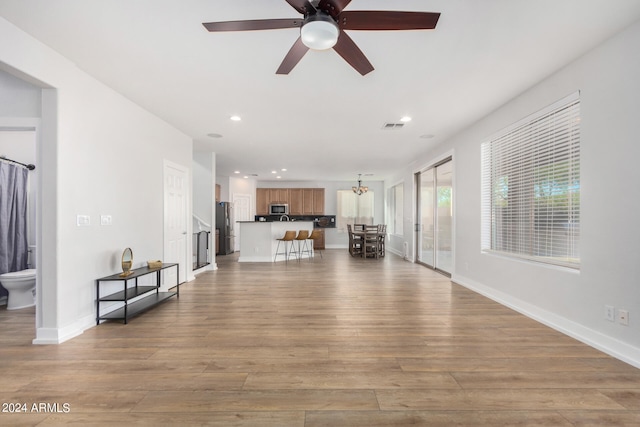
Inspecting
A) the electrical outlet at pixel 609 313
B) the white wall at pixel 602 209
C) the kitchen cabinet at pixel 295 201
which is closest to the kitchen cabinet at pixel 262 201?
the kitchen cabinet at pixel 295 201

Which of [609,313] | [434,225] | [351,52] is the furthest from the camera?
[434,225]

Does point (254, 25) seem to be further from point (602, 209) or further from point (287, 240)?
point (287, 240)

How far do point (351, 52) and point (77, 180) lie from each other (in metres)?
2.91

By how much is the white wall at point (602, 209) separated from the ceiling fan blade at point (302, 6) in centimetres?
256

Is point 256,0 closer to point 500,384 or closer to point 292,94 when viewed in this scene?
point 292,94

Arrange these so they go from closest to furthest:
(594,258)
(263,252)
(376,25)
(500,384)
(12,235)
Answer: (376,25) < (500,384) < (594,258) < (12,235) < (263,252)

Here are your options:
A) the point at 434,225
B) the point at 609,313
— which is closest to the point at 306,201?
the point at 434,225

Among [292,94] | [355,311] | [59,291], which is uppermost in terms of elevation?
[292,94]

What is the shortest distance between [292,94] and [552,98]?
→ 112 inches

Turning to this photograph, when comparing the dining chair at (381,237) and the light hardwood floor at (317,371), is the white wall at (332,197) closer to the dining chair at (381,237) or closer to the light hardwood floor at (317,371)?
the dining chair at (381,237)

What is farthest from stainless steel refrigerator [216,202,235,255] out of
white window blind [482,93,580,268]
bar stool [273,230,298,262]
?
white window blind [482,93,580,268]

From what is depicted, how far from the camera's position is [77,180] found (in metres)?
2.85

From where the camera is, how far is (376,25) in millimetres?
1746

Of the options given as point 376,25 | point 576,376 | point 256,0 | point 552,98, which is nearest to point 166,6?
point 256,0
